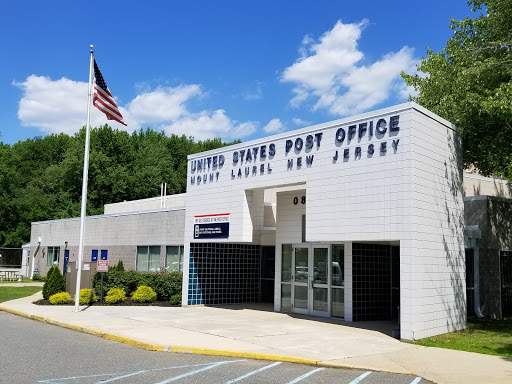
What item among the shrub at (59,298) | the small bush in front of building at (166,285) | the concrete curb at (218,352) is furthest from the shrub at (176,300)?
the concrete curb at (218,352)

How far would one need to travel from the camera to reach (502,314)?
17.2m

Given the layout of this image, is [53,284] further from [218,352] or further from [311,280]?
[218,352]

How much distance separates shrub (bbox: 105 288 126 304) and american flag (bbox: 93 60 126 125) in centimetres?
681

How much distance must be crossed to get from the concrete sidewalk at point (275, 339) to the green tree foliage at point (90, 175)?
3962cm

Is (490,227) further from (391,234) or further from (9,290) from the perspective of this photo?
(9,290)

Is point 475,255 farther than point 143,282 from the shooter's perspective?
No

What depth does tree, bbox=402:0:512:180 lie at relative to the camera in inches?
614

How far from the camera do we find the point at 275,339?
11914 mm

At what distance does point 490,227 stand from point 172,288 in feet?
40.2

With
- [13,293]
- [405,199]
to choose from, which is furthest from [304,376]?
[13,293]

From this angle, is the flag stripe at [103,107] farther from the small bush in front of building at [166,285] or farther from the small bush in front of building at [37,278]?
the small bush in front of building at [37,278]

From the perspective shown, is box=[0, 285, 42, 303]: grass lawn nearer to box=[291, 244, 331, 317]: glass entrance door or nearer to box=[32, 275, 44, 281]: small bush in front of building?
box=[32, 275, 44, 281]: small bush in front of building

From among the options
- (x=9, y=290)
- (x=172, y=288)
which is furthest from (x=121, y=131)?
(x=172, y=288)

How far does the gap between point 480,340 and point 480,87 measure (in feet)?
27.9
